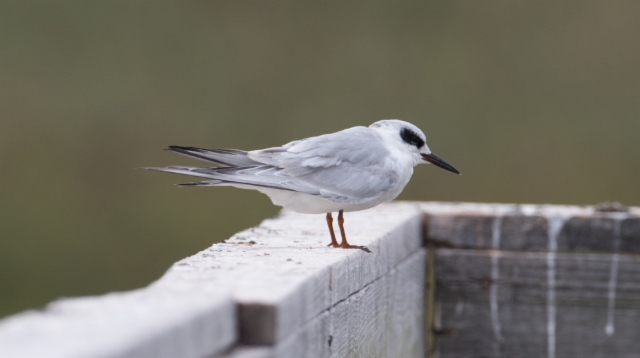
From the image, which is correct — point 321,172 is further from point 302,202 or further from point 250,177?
point 250,177

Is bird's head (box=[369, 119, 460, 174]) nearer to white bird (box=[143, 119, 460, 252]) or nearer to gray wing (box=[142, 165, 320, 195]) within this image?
white bird (box=[143, 119, 460, 252])

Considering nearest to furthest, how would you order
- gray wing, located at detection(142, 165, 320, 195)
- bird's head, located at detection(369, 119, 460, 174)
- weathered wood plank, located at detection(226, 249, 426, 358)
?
weathered wood plank, located at detection(226, 249, 426, 358) → gray wing, located at detection(142, 165, 320, 195) → bird's head, located at detection(369, 119, 460, 174)

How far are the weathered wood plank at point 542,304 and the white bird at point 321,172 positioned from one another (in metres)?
0.82

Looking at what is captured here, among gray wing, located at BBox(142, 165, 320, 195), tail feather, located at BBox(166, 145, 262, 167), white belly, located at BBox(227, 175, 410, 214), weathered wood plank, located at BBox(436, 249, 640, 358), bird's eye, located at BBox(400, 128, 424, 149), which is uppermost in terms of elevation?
bird's eye, located at BBox(400, 128, 424, 149)

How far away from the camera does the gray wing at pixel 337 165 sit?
10.9 feet

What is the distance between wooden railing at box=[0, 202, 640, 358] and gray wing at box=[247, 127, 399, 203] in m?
0.18

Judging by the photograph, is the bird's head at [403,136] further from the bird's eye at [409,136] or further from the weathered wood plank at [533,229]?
the weathered wood plank at [533,229]

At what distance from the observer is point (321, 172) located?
3410mm

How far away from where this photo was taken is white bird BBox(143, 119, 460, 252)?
3.20 meters

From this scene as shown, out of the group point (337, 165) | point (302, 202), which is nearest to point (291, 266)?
point (302, 202)

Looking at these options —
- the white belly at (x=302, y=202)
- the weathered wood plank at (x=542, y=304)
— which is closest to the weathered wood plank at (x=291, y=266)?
the white belly at (x=302, y=202)

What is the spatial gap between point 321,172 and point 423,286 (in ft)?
3.75

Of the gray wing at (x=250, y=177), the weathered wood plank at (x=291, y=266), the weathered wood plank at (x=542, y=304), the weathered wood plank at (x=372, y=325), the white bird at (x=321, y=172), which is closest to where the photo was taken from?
the weathered wood plank at (x=291, y=266)

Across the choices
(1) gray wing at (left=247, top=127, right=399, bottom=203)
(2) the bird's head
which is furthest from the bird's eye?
(1) gray wing at (left=247, top=127, right=399, bottom=203)
